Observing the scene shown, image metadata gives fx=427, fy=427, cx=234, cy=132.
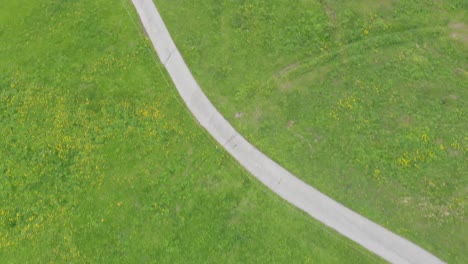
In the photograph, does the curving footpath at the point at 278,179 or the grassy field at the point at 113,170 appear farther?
the grassy field at the point at 113,170

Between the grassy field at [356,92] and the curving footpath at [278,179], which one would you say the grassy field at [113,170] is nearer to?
the curving footpath at [278,179]

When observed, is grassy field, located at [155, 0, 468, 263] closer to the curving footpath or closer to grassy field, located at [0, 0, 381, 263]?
the curving footpath

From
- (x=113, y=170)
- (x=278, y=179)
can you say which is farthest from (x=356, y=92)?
(x=113, y=170)

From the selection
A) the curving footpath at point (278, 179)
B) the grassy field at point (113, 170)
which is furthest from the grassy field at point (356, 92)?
the grassy field at point (113, 170)

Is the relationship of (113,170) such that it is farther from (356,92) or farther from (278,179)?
(356,92)

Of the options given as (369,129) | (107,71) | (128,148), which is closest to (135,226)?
(128,148)

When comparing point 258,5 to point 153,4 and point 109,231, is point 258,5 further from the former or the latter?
point 109,231
